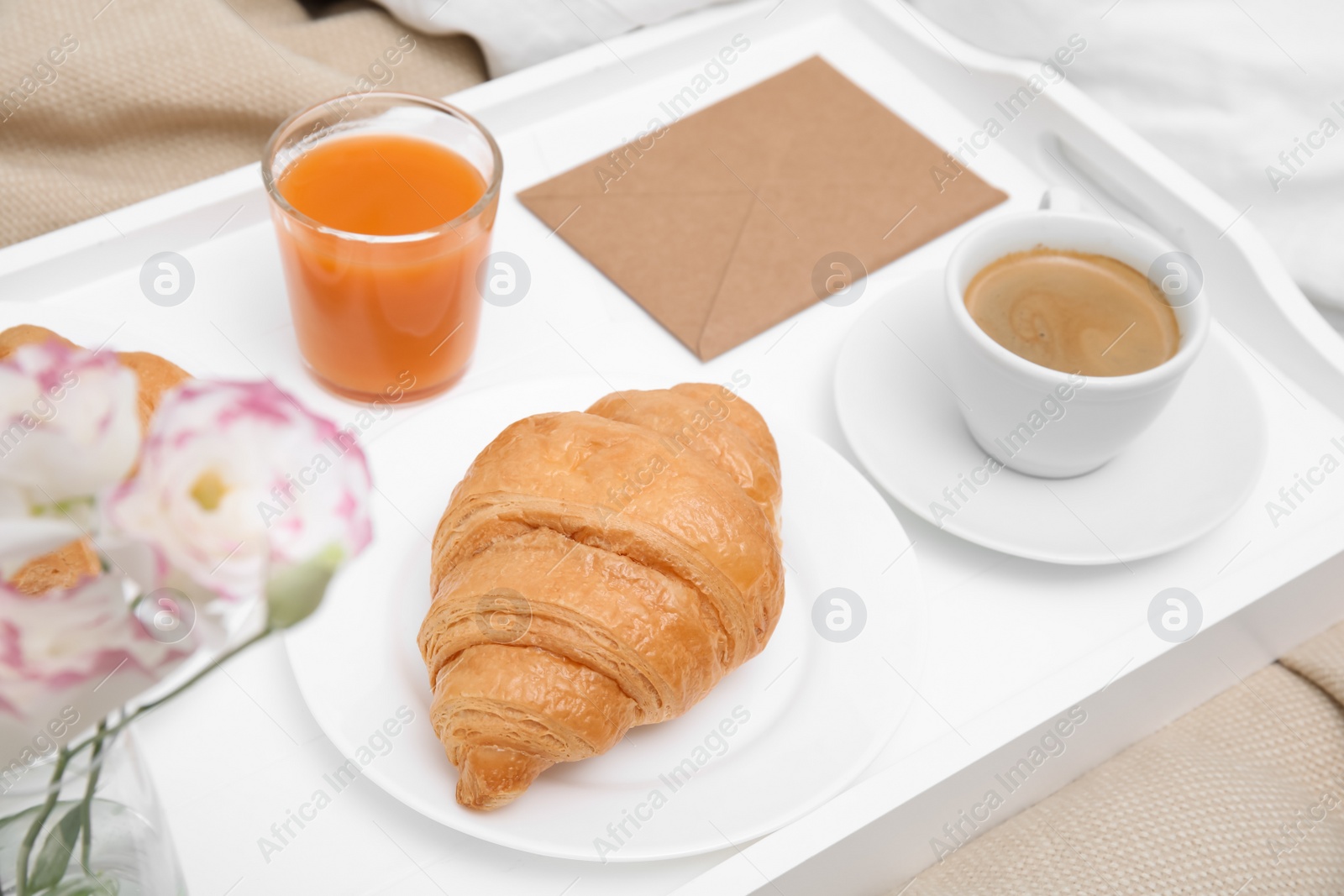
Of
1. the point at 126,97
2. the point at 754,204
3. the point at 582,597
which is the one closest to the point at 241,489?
the point at 582,597

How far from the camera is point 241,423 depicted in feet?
0.98

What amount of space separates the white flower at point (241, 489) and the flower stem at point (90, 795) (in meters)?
0.09

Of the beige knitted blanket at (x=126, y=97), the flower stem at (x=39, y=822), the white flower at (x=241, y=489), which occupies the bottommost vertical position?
the beige knitted blanket at (x=126, y=97)

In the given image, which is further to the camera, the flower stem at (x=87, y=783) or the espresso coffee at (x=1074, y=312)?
the espresso coffee at (x=1074, y=312)

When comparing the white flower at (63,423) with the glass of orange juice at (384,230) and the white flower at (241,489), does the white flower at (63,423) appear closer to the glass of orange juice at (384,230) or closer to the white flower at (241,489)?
the white flower at (241,489)

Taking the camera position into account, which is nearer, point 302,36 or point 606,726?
point 606,726

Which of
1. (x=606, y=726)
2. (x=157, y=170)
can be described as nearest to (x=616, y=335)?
(x=606, y=726)

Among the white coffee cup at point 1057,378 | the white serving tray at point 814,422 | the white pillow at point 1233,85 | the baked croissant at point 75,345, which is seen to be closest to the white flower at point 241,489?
the baked croissant at point 75,345

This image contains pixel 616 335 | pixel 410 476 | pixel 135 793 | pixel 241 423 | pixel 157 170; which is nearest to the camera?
pixel 241 423

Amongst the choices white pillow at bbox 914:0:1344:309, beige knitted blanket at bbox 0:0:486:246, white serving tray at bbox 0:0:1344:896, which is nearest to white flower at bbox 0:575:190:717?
white serving tray at bbox 0:0:1344:896

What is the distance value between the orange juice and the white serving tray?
0.04 meters

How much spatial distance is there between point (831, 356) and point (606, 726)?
456 mm

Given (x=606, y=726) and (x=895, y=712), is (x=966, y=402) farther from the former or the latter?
(x=606, y=726)

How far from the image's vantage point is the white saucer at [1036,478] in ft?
2.93
